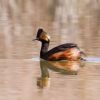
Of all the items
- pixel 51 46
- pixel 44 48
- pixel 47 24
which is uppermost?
pixel 44 48

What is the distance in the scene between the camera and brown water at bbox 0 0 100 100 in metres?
12.7

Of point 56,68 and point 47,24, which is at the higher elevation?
point 56,68

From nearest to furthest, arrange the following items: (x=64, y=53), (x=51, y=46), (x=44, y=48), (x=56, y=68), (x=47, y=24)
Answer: (x=56, y=68), (x=64, y=53), (x=44, y=48), (x=51, y=46), (x=47, y=24)

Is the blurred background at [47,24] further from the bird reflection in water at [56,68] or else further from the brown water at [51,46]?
the bird reflection in water at [56,68]

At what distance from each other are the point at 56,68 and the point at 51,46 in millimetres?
2380

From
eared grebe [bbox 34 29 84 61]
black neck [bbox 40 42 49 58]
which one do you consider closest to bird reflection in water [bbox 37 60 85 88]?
eared grebe [bbox 34 29 84 61]

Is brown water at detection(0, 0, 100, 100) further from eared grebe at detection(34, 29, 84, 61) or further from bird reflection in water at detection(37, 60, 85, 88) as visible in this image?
eared grebe at detection(34, 29, 84, 61)

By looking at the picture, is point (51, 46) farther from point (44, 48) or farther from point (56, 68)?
point (56, 68)

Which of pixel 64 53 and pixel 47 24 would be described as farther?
pixel 47 24

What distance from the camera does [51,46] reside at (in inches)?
686

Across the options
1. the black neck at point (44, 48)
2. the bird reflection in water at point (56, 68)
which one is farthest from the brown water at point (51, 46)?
the black neck at point (44, 48)

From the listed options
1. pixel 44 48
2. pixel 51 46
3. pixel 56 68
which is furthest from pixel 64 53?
pixel 51 46

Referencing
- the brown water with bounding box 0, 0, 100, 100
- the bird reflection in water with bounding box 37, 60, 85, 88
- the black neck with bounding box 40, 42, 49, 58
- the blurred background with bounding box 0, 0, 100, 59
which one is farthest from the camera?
the blurred background with bounding box 0, 0, 100, 59

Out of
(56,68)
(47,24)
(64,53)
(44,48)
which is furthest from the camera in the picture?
(47,24)
